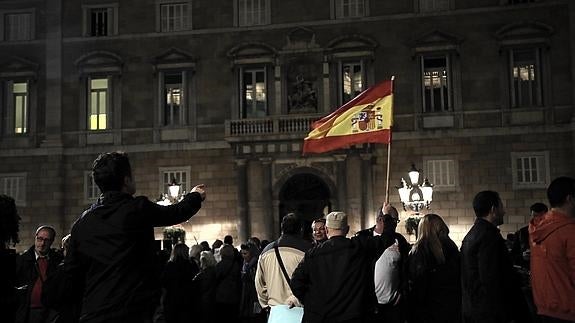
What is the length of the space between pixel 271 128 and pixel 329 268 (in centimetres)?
1997

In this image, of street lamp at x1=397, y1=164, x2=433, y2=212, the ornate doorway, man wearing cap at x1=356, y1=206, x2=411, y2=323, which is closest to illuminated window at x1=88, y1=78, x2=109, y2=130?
the ornate doorway

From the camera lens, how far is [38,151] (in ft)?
93.7

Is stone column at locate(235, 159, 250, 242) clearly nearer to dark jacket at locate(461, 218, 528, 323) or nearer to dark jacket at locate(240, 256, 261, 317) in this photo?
dark jacket at locate(240, 256, 261, 317)

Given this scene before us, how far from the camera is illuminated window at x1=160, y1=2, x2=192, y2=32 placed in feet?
93.2

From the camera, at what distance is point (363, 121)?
1466cm

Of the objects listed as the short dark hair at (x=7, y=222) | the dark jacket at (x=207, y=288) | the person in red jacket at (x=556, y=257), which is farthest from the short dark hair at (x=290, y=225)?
the dark jacket at (x=207, y=288)

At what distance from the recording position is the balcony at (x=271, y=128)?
2645 centimetres

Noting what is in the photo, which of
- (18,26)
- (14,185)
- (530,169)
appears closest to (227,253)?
(530,169)

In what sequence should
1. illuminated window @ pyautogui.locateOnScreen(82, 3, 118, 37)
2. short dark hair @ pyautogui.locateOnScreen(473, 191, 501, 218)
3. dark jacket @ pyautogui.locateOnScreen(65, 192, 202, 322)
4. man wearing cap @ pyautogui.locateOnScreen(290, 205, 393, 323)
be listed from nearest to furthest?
1. dark jacket @ pyautogui.locateOnScreen(65, 192, 202, 322)
2. man wearing cap @ pyautogui.locateOnScreen(290, 205, 393, 323)
3. short dark hair @ pyautogui.locateOnScreen(473, 191, 501, 218)
4. illuminated window @ pyautogui.locateOnScreen(82, 3, 118, 37)

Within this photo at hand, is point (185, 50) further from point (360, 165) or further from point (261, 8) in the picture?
point (360, 165)

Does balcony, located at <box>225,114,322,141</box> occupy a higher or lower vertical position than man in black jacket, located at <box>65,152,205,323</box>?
higher

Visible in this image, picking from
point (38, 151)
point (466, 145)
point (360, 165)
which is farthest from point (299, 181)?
point (38, 151)

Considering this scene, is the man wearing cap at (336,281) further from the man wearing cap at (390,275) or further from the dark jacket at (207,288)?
the dark jacket at (207,288)

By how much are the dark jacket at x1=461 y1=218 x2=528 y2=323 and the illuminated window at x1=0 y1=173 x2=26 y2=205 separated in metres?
25.1
